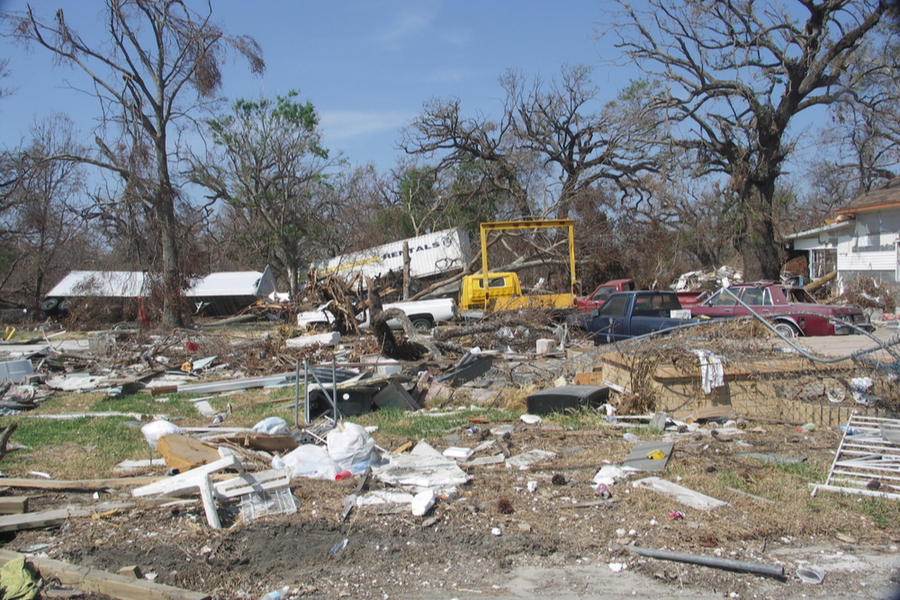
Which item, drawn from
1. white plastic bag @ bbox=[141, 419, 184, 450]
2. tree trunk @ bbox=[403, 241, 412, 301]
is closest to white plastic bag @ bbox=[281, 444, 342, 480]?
white plastic bag @ bbox=[141, 419, 184, 450]

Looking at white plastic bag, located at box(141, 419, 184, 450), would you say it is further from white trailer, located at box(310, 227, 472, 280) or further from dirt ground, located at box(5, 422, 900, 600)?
white trailer, located at box(310, 227, 472, 280)

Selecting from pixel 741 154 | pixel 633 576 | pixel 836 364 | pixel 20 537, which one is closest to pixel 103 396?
pixel 20 537

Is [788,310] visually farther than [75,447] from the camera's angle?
Yes

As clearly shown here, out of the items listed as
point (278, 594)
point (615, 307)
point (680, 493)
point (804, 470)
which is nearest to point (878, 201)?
point (615, 307)

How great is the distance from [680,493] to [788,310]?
9.43 meters

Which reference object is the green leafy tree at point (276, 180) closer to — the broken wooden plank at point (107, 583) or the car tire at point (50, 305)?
the car tire at point (50, 305)

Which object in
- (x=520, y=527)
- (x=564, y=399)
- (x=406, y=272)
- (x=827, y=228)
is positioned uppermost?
(x=827, y=228)

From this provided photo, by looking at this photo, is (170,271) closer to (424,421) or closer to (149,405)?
(149,405)

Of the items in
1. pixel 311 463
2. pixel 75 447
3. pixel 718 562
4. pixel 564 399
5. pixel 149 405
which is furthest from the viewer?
pixel 149 405

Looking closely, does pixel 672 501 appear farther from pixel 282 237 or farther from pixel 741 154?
pixel 282 237

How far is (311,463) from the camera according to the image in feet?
19.6

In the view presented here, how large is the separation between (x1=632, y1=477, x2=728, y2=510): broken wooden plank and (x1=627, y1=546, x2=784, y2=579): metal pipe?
916mm

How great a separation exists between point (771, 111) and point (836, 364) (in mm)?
16545

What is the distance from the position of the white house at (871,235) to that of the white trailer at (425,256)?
14300 mm
